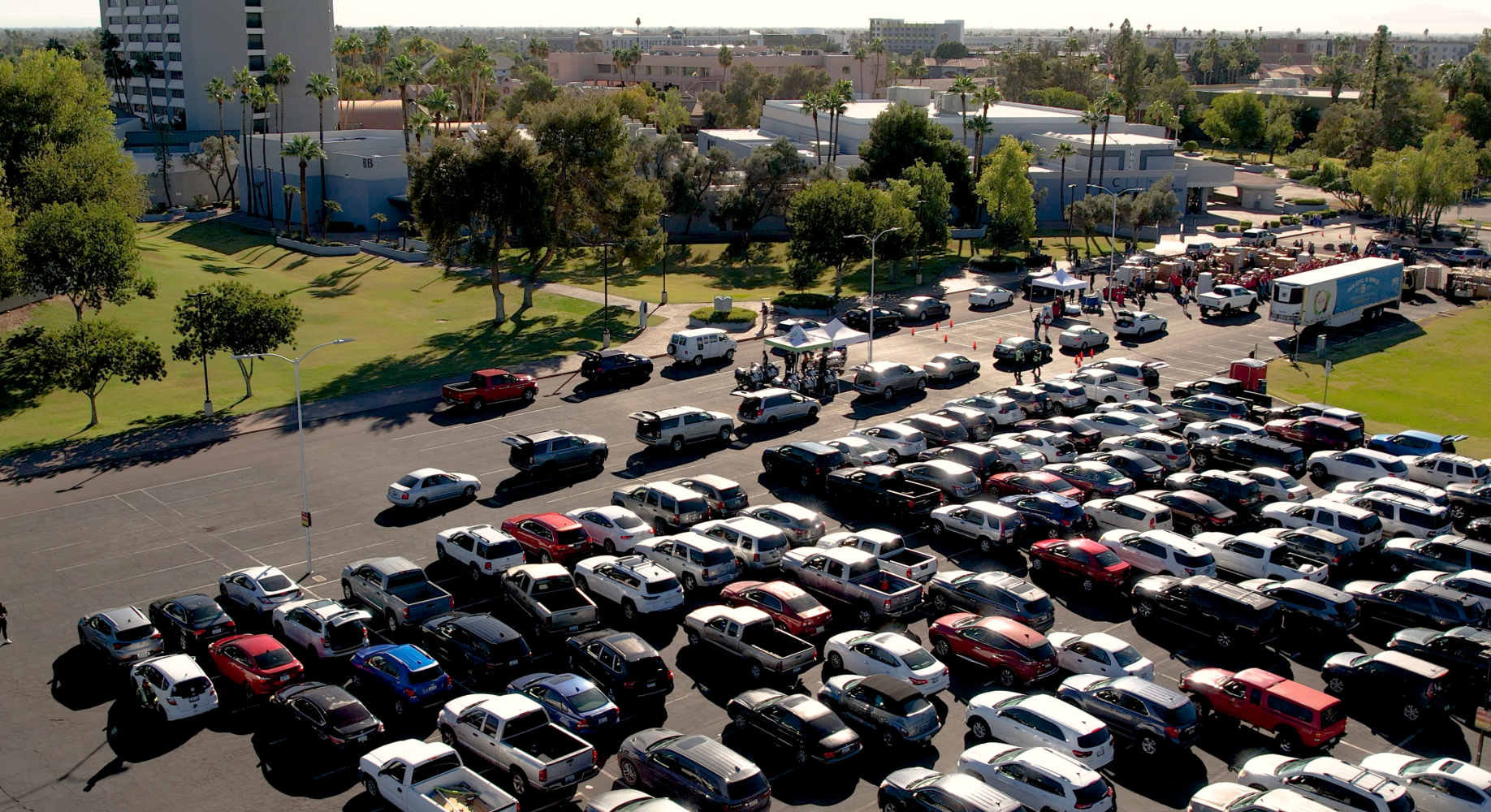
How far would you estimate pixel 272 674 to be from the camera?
2717cm

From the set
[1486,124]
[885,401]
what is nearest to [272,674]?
A: [885,401]

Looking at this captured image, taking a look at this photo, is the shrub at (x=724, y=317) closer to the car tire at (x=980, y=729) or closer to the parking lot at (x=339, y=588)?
the parking lot at (x=339, y=588)

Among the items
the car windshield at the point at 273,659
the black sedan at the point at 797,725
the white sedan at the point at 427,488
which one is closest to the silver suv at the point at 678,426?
the white sedan at the point at 427,488

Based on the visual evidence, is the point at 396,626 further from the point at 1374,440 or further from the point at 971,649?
the point at 1374,440

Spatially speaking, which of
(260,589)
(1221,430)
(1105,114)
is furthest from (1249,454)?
(1105,114)

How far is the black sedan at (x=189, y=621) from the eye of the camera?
29.6 meters

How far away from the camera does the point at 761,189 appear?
10156cm

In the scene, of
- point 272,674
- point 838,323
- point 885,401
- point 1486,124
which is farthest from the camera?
point 1486,124

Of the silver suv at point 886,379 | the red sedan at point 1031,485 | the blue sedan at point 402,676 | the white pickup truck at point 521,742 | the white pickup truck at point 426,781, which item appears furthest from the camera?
the silver suv at point 886,379

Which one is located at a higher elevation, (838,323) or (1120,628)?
(838,323)

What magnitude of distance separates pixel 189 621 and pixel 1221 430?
3889cm

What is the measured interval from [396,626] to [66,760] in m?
8.17

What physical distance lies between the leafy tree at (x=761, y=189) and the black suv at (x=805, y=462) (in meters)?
58.4

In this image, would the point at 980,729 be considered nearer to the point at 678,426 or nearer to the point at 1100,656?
the point at 1100,656
